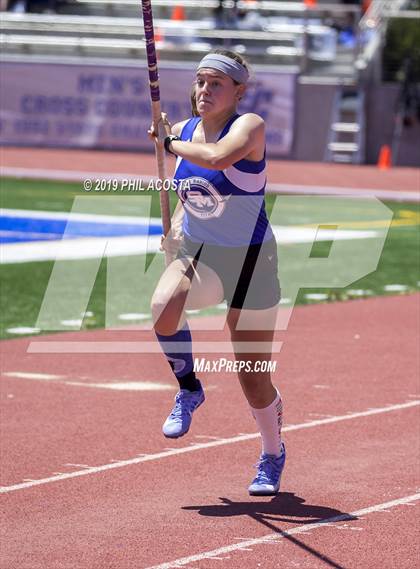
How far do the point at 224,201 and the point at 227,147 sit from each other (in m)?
0.32

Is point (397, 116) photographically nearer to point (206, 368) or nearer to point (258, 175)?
point (206, 368)

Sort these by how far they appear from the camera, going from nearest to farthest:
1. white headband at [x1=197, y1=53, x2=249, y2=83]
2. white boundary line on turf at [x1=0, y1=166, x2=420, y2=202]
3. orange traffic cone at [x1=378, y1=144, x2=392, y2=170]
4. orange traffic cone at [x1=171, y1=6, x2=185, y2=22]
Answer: white headband at [x1=197, y1=53, x2=249, y2=83]
white boundary line on turf at [x1=0, y1=166, x2=420, y2=202]
orange traffic cone at [x1=378, y1=144, x2=392, y2=170]
orange traffic cone at [x1=171, y1=6, x2=185, y2=22]

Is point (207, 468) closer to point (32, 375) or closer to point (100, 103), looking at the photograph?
point (32, 375)

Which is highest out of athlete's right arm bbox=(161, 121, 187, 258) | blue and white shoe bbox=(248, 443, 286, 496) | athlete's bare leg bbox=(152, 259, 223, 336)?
athlete's right arm bbox=(161, 121, 187, 258)

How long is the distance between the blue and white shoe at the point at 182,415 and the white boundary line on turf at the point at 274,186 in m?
18.0

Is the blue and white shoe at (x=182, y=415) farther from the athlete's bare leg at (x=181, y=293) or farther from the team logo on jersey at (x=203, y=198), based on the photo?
the team logo on jersey at (x=203, y=198)

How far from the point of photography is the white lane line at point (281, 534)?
534 cm

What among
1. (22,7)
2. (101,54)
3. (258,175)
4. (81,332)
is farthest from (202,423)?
(22,7)

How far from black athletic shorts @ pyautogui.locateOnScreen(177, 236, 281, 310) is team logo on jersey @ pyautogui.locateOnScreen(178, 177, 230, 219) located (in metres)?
0.18

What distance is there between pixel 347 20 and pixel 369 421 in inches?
1081

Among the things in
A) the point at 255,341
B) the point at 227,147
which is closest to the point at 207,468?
the point at 255,341

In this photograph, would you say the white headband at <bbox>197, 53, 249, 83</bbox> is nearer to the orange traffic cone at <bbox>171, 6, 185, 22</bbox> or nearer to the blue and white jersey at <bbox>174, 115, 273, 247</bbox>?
→ the blue and white jersey at <bbox>174, 115, 273, 247</bbox>

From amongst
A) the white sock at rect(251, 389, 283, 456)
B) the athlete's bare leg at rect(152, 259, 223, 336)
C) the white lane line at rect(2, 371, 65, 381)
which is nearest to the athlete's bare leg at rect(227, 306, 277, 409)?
the white sock at rect(251, 389, 283, 456)

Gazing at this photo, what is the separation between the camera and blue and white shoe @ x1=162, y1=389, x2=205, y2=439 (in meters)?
6.20
